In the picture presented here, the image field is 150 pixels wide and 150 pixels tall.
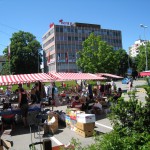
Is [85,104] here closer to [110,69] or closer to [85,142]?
[85,142]

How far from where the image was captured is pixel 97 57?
43094 millimetres

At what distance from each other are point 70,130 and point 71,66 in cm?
8015

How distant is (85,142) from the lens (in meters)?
9.78

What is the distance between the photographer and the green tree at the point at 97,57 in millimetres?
41844

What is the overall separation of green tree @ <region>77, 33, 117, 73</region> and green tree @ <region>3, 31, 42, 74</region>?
83.4 feet

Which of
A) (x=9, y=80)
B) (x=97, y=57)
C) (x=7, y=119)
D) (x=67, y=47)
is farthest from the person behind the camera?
(x=67, y=47)

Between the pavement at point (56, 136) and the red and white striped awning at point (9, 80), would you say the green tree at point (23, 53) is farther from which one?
the pavement at point (56, 136)

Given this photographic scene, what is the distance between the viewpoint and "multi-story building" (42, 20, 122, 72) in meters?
91.3

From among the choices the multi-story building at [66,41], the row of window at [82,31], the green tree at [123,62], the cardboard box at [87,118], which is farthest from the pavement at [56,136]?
the row of window at [82,31]

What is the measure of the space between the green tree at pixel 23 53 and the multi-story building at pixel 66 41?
68.1 ft

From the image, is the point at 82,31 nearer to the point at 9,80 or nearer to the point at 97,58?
the point at 97,58

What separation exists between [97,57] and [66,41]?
52.3 metres

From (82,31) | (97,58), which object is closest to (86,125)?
(97,58)

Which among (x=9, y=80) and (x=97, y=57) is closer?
(x=9, y=80)
